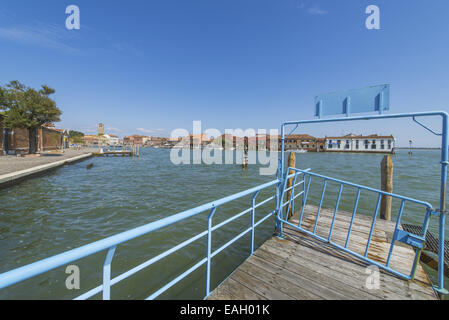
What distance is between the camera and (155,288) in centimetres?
343

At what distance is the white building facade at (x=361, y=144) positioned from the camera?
205ft

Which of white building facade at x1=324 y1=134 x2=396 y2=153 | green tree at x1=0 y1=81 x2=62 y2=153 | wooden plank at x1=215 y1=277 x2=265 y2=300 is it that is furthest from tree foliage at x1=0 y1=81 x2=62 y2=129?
white building facade at x1=324 y1=134 x2=396 y2=153

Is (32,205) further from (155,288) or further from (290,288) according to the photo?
(290,288)

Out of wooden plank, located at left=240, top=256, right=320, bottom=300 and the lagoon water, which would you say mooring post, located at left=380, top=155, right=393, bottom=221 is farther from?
wooden plank, located at left=240, top=256, right=320, bottom=300

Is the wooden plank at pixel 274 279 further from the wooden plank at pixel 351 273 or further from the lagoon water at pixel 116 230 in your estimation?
the lagoon water at pixel 116 230

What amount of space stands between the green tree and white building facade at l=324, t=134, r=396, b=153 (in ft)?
254

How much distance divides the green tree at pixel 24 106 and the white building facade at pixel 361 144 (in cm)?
7730

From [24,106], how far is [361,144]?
275ft

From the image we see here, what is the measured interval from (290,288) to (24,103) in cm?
2326

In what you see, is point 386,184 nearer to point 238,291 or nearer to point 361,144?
point 238,291

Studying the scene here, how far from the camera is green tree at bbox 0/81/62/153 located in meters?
15.3

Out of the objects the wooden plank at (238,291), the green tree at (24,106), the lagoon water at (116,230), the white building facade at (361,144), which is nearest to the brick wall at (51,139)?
the green tree at (24,106)

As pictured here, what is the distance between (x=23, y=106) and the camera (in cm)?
1562

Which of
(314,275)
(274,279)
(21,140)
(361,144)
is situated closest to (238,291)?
(274,279)
